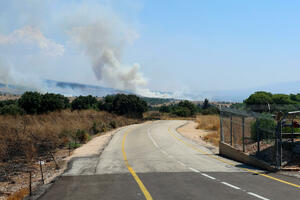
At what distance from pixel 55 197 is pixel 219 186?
5.28 m

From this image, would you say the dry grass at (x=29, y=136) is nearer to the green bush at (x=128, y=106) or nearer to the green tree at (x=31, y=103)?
the green tree at (x=31, y=103)

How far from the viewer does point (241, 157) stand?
15539 millimetres

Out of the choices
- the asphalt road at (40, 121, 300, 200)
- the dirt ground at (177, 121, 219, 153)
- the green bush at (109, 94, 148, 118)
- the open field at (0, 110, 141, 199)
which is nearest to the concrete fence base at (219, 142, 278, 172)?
the asphalt road at (40, 121, 300, 200)

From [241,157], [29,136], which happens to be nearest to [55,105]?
[29,136]

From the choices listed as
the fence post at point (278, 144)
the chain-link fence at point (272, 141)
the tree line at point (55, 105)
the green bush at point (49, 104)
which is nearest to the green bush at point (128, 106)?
the tree line at point (55, 105)

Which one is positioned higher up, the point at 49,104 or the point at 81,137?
the point at 49,104

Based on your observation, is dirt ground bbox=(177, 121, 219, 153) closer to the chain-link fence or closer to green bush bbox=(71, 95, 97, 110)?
the chain-link fence

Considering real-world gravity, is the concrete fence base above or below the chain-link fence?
below

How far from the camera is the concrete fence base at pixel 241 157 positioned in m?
13.2

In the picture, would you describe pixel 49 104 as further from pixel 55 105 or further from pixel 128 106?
pixel 128 106

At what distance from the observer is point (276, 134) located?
1285cm

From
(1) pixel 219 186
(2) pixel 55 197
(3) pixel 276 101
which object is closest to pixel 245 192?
(1) pixel 219 186

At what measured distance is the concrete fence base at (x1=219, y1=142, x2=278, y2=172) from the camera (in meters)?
13.2

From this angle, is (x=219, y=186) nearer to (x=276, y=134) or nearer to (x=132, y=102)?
(x=276, y=134)
